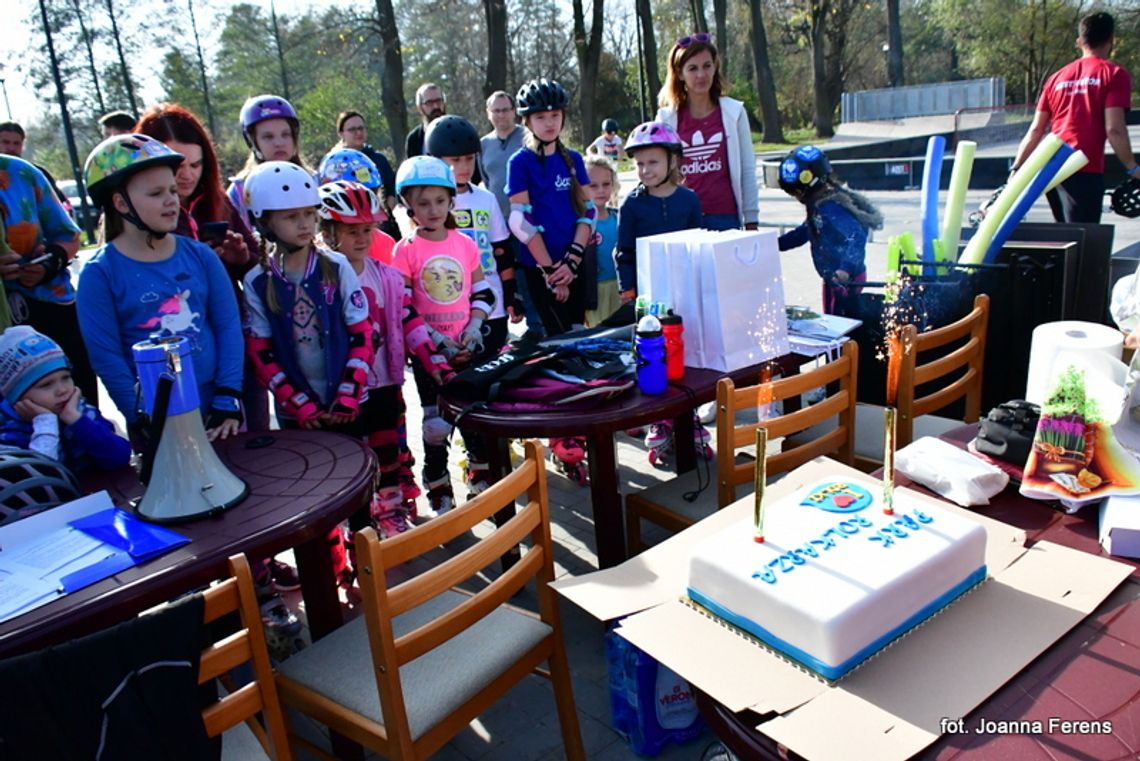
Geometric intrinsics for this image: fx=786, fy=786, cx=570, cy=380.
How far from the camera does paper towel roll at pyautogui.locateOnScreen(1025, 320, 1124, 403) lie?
73.8 inches

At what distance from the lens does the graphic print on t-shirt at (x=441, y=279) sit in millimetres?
3561

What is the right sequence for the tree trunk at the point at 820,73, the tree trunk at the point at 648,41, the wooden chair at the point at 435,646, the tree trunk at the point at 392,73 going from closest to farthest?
the wooden chair at the point at 435,646 → the tree trunk at the point at 392,73 → the tree trunk at the point at 648,41 → the tree trunk at the point at 820,73

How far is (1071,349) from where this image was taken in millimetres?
1905

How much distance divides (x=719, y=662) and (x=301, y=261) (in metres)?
2.29

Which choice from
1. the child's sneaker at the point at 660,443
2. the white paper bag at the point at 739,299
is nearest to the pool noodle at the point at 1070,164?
the white paper bag at the point at 739,299

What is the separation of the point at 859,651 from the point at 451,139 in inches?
136

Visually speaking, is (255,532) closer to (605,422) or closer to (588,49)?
(605,422)

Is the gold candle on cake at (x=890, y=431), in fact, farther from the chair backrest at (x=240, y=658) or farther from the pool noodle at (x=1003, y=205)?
the pool noodle at (x=1003, y=205)

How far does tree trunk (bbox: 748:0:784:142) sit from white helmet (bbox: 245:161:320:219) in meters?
25.2

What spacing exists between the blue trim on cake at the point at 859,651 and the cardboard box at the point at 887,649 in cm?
1

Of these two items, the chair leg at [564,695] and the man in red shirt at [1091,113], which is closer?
the chair leg at [564,695]

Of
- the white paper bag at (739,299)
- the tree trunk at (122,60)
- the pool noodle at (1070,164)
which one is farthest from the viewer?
the tree trunk at (122,60)

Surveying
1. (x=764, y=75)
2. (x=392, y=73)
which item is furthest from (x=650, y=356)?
(x=764, y=75)

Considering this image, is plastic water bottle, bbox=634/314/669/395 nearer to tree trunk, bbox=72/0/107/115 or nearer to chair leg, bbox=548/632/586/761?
chair leg, bbox=548/632/586/761
